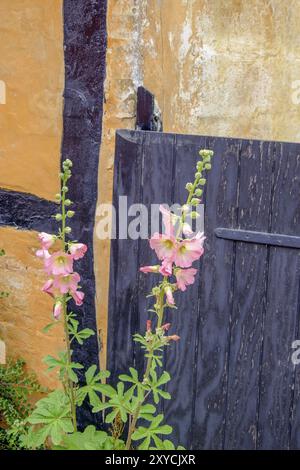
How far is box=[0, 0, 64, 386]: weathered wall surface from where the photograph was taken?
7.53 feet

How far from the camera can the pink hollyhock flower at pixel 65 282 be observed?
5.74 ft

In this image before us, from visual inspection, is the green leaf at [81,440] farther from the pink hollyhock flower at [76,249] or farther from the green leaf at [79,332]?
the pink hollyhock flower at [76,249]

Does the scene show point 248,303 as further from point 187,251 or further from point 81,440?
point 81,440

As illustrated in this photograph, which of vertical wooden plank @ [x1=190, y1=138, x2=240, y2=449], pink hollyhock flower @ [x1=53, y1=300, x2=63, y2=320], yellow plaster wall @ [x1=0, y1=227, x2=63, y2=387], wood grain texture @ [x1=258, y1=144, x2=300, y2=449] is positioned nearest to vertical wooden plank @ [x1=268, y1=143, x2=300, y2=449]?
wood grain texture @ [x1=258, y1=144, x2=300, y2=449]

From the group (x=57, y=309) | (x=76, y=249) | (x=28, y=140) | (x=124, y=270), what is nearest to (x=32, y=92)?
(x=28, y=140)

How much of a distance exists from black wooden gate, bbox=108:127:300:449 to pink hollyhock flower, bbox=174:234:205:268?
1.37 feet

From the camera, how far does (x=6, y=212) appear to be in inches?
98.9

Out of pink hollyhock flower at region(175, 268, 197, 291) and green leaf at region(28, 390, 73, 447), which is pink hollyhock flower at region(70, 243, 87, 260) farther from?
green leaf at region(28, 390, 73, 447)

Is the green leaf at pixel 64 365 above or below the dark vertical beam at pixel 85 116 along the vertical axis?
below

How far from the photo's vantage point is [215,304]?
210 centimetres

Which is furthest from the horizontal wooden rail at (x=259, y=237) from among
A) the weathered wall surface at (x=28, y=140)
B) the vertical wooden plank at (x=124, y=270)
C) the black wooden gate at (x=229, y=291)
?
the weathered wall surface at (x=28, y=140)

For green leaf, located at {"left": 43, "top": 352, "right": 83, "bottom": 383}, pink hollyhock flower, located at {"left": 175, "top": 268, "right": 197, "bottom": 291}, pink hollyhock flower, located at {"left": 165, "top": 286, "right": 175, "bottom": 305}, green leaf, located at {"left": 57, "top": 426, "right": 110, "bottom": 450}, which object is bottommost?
green leaf, located at {"left": 57, "top": 426, "right": 110, "bottom": 450}

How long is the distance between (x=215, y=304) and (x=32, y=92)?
1089 millimetres

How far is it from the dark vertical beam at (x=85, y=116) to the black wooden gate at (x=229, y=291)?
124 mm
